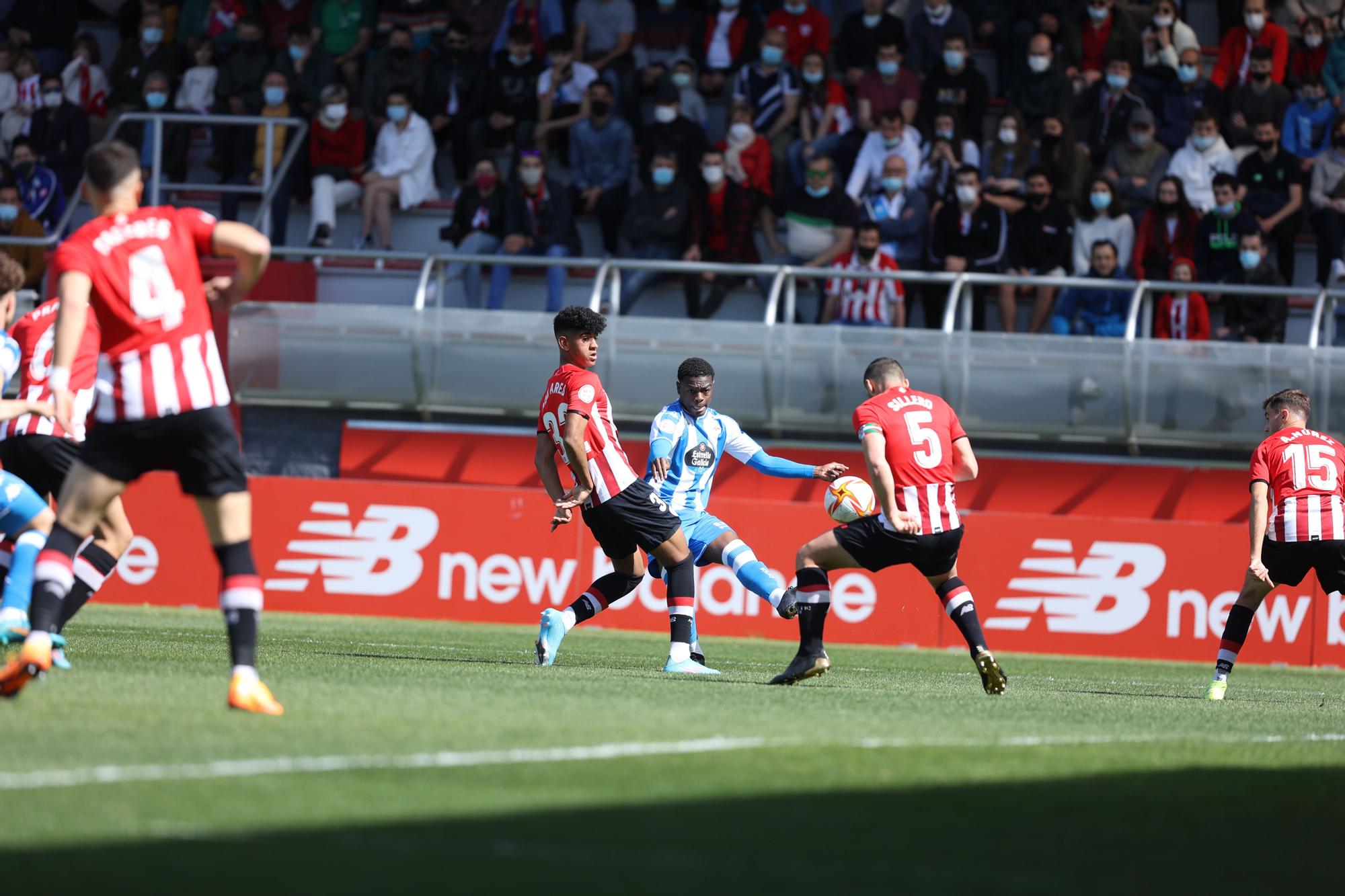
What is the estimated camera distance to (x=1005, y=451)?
18.9 metres

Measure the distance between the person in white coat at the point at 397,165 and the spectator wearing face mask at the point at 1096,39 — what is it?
7574 mm

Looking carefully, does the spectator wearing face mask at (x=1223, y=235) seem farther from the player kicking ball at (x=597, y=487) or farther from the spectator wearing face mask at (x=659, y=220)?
the player kicking ball at (x=597, y=487)

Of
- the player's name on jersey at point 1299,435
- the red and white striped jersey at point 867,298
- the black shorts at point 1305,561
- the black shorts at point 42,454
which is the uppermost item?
the red and white striped jersey at point 867,298

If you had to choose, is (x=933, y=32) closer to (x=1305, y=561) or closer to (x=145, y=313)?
(x=1305, y=561)

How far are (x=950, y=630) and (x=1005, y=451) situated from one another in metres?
2.86

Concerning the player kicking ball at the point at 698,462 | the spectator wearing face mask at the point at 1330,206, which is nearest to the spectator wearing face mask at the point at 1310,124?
the spectator wearing face mask at the point at 1330,206

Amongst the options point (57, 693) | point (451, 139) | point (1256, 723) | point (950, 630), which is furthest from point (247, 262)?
point (451, 139)

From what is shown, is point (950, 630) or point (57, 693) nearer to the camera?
point (57, 693)

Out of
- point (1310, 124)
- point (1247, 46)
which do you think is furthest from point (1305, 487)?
point (1247, 46)

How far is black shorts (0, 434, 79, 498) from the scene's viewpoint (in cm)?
1009

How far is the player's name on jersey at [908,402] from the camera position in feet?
33.3

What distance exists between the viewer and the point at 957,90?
1980cm

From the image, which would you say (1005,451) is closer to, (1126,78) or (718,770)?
(1126,78)

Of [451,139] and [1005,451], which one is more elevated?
[451,139]
